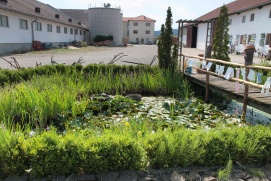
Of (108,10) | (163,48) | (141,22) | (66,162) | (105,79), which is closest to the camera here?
(66,162)

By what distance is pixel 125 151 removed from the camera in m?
2.57

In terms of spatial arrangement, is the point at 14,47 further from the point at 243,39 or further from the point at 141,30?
the point at 141,30

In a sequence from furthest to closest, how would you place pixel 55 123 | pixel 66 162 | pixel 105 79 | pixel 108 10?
pixel 108 10 < pixel 105 79 < pixel 55 123 < pixel 66 162

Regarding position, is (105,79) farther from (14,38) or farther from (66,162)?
(14,38)

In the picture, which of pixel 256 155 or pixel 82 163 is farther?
pixel 256 155

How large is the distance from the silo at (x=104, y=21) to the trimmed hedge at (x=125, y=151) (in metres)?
41.6

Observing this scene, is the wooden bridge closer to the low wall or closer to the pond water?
the pond water

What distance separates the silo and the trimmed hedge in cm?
4161

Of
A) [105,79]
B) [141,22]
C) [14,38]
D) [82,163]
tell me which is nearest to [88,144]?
[82,163]

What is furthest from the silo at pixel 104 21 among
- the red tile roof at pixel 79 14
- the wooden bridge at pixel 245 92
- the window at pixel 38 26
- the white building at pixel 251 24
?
the wooden bridge at pixel 245 92

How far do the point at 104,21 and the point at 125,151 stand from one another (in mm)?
42290

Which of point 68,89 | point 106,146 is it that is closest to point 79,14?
point 68,89

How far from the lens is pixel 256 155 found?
283 cm

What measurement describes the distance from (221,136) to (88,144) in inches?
60.7
